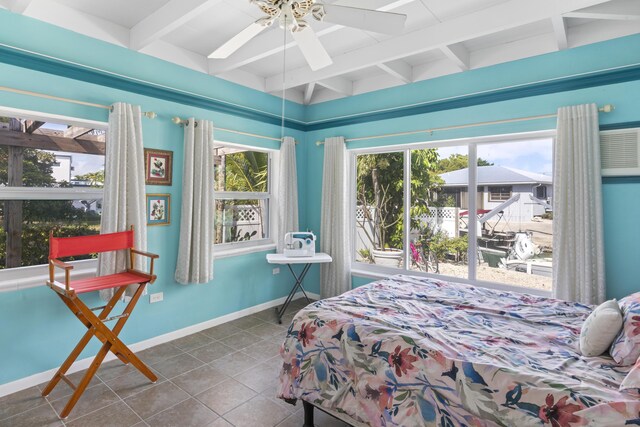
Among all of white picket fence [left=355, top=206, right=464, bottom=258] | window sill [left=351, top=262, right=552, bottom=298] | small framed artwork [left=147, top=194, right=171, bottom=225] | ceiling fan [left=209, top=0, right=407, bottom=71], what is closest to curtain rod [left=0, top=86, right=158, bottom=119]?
small framed artwork [left=147, top=194, right=171, bottom=225]

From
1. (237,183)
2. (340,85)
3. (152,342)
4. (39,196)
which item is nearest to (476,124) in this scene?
(340,85)

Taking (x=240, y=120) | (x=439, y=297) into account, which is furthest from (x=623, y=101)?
(x=240, y=120)

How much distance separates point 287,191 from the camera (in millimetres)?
4266

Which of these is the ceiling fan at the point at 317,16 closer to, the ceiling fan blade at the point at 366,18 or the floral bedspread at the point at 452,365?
the ceiling fan blade at the point at 366,18

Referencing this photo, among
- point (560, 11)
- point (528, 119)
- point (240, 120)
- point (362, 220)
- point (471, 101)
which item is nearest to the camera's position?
point (560, 11)

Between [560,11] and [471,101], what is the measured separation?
109 cm

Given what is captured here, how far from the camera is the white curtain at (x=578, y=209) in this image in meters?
2.67

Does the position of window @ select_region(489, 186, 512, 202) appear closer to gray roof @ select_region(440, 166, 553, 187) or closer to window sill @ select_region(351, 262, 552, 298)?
gray roof @ select_region(440, 166, 553, 187)

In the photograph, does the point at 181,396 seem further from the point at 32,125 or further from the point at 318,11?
the point at 318,11

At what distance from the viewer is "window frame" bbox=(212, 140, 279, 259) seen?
12.5ft

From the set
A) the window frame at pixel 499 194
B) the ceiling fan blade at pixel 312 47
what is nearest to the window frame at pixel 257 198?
the ceiling fan blade at pixel 312 47

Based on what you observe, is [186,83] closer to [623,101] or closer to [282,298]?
[282,298]

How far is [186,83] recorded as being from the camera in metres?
3.39

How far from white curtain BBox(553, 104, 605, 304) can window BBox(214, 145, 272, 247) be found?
3.04 metres
